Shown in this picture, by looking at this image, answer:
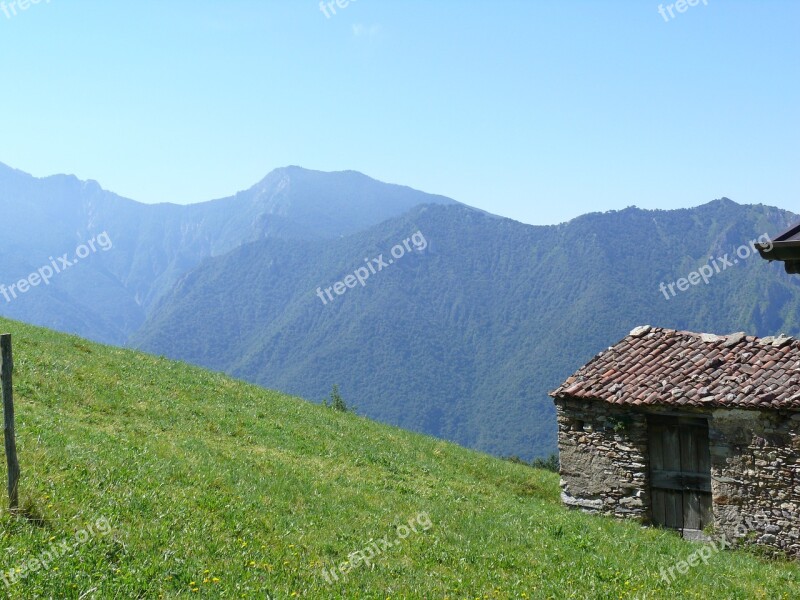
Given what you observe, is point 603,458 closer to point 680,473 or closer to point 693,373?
point 680,473

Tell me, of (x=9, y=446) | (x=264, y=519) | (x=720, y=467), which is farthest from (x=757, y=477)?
(x=9, y=446)

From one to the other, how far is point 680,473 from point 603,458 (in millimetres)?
1820

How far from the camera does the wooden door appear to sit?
1627 cm

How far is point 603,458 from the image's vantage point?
17.2 metres

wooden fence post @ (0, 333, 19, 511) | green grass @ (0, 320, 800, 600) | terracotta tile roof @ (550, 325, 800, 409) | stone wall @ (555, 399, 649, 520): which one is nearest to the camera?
green grass @ (0, 320, 800, 600)

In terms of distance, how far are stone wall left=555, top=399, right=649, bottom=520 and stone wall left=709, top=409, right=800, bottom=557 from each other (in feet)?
5.73

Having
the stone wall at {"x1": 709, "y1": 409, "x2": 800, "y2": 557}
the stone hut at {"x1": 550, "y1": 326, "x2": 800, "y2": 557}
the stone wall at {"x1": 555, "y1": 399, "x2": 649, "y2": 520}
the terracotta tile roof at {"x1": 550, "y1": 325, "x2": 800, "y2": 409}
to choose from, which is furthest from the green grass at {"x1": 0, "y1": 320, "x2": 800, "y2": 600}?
the terracotta tile roof at {"x1": 550, "y1": 325, "x2": 800, "y2": 409}

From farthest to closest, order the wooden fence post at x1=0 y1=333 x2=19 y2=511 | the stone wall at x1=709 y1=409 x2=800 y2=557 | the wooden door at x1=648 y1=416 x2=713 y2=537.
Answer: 1. the wooden door at x1=648 y1=416 x2=713 y2=537
2. the stone wall at x1=709 y1=409 x2=800 y2=557
3. the wooden fence post at x1=0 y1=333 x2=19 y2=511

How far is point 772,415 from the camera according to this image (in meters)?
14.9

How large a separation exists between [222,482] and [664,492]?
10852mm

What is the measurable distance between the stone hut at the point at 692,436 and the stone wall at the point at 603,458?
0.08 ft

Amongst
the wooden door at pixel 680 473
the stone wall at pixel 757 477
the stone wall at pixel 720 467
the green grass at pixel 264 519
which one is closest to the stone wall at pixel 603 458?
the stone wall at pixel 720 467

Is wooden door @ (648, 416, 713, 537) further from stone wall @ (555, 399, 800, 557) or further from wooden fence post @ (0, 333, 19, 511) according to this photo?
wooden fence post @ (0, 333, 19, 511)

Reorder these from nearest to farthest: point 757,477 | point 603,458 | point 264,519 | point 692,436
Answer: point 264,519 < point 757,477 < point 692,436 < point 603,458
